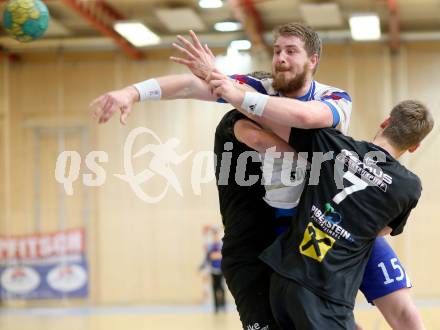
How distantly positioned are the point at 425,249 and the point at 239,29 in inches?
279

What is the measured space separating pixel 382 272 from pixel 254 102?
167 cm

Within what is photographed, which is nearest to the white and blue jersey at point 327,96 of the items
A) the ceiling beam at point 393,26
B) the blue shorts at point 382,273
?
the blue shorts at point 382,273

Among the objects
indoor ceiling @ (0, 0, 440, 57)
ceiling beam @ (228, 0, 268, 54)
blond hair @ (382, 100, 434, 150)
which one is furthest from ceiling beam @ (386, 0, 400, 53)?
blond hair @ (382, 100, 434, 150)

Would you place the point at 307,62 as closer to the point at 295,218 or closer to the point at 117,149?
the point at 295,218

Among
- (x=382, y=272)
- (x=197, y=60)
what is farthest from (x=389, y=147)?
(x=197, y=60)

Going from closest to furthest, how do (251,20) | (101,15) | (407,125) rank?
(407,125)
(251,20)
(101,15)

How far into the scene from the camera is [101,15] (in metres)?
18.1

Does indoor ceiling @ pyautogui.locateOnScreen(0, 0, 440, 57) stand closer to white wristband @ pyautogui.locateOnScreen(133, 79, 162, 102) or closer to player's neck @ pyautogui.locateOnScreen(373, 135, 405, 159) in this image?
player's neck @ pyautogui.locateOnScreen(373, 135, 405, 159)

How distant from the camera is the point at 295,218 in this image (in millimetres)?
4180

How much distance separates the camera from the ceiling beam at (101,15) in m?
16.7

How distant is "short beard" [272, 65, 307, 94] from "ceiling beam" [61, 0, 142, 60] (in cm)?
1255

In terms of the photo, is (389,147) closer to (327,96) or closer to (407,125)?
(407,125)

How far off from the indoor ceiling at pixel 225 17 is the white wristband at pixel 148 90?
1230 cm

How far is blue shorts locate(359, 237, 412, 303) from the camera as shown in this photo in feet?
16.5
